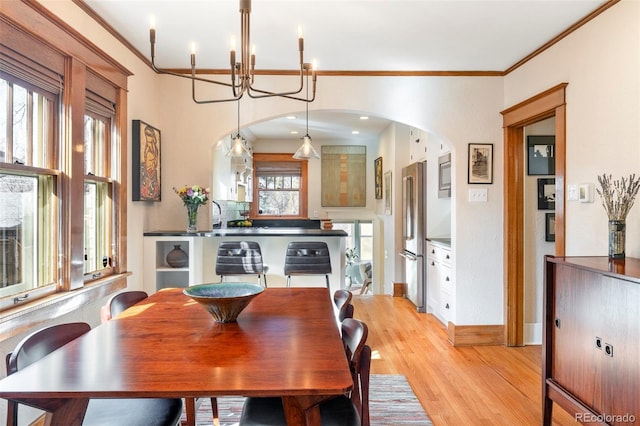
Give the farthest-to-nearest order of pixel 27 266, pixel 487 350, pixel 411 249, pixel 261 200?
pixel 261 200 → pixel 411 249 → pixel 487 350 → pixel 27 266

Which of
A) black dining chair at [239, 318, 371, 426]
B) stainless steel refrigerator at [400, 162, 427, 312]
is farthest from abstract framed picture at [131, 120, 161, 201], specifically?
stainless steel refrigerator at [400, 162, 427, 312]

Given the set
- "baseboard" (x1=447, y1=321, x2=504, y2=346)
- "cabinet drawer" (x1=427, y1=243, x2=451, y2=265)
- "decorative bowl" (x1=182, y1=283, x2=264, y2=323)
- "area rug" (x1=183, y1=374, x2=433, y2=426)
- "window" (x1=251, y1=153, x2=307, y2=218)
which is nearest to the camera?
"decorative bowl" (x1=182, y1=283, x2=264, y2=323)

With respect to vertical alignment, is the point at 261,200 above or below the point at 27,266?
above

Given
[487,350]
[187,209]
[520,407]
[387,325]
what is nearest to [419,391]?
[520,407]

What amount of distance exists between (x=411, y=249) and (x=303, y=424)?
13.6 feet

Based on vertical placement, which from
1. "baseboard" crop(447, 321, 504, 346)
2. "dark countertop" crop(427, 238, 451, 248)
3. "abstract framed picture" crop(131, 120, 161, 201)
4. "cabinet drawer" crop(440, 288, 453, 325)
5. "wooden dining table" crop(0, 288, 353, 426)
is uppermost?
"abstract framed picture" crop(131, 120, 161, 201)

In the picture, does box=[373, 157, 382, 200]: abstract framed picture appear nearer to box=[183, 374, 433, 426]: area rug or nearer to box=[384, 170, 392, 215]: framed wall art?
box=[384, 170, 392, 215]: framed wall art

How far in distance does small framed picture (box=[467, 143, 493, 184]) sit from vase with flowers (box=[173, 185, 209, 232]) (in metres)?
2.47

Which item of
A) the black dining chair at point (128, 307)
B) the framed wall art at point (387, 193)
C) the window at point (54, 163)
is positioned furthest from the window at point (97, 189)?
the framed wall art at point (387, 193)

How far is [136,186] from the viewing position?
123 inches

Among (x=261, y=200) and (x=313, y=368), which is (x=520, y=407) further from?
(x=261, y=200)

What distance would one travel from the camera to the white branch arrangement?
2096mm

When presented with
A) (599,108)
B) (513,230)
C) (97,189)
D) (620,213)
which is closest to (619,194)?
(620,213)

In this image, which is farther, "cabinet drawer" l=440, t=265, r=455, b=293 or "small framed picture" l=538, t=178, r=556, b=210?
"cabinet drawer" l=440, t=265, r=455, b=293
